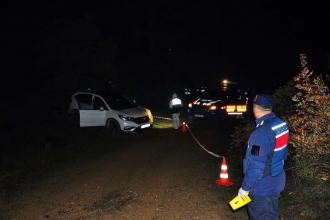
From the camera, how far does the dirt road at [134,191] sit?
6547mm

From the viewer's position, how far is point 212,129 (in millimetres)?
16406

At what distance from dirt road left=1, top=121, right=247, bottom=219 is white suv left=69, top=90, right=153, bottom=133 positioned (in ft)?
10.7

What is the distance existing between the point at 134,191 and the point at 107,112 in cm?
786

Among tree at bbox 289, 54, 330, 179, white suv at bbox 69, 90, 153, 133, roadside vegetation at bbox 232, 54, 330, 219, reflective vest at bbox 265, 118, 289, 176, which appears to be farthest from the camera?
white suv at bbox 69, 90, 153, 133

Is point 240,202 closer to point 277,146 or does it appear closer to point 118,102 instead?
point 277,146

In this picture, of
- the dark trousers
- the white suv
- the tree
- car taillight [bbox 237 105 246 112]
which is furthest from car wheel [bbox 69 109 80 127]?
the dark trousers

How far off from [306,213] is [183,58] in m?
49.4

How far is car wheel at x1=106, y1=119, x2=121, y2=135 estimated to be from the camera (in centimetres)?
1501

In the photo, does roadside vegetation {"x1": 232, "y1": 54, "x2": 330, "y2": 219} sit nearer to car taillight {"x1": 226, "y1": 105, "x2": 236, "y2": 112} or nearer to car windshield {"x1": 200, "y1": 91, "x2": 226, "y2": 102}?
car taillight {"x1": 226, "y1": 105, "x2": 236, "y2": 112}

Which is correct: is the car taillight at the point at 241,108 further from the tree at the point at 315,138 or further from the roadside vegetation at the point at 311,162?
the tree at the point at 315,138

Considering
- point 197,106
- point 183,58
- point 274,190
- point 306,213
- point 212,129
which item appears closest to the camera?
point 274,190

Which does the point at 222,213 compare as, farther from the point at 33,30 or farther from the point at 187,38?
the point at 187,38

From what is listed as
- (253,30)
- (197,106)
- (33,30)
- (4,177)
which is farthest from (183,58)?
(4,177)

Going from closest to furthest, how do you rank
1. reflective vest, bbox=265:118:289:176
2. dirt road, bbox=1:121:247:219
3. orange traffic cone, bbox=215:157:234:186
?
1. reflective vest, bbox=265:118:289:176
2. dirt road, bbox=1:121:247:219
3. orange traffic cone, bbox=215:157:234:186
